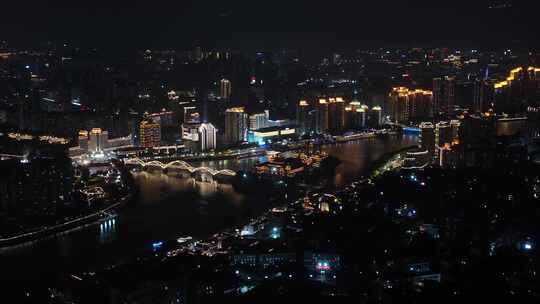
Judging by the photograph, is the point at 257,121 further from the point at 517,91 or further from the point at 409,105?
the point at 517,91

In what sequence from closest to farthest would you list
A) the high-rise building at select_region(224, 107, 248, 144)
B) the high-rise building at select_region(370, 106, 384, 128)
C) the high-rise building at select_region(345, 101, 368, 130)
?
1. the high-rise building at select_region(224, 107, 248, 144)
2. the high-rise building at select_region(345, 101, 368, 130)
3. the high-rise building at select_region(370, 106, 384, 128)

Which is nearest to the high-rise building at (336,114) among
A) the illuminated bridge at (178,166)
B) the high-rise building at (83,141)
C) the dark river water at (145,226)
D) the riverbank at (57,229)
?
the dark river water at (145,226)

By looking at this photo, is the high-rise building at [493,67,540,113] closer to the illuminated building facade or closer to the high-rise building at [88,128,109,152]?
the illuminated building facade

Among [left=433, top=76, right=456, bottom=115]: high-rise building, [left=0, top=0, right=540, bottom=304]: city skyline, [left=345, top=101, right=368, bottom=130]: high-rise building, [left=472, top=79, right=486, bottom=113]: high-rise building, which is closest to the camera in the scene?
[left=0, top=0, right=540, bottom=304]: city skyline

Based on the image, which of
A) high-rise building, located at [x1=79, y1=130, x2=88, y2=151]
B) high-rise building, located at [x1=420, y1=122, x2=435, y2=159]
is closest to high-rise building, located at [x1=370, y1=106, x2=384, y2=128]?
high-rise building, located at [x1=420, y1=122, x2=435, y2=159]

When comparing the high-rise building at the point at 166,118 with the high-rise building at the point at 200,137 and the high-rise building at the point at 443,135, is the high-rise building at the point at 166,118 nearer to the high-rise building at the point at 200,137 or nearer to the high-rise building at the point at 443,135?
the high-rise building at the point at 200,137

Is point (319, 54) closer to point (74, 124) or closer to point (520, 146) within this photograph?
point (74, 124)
